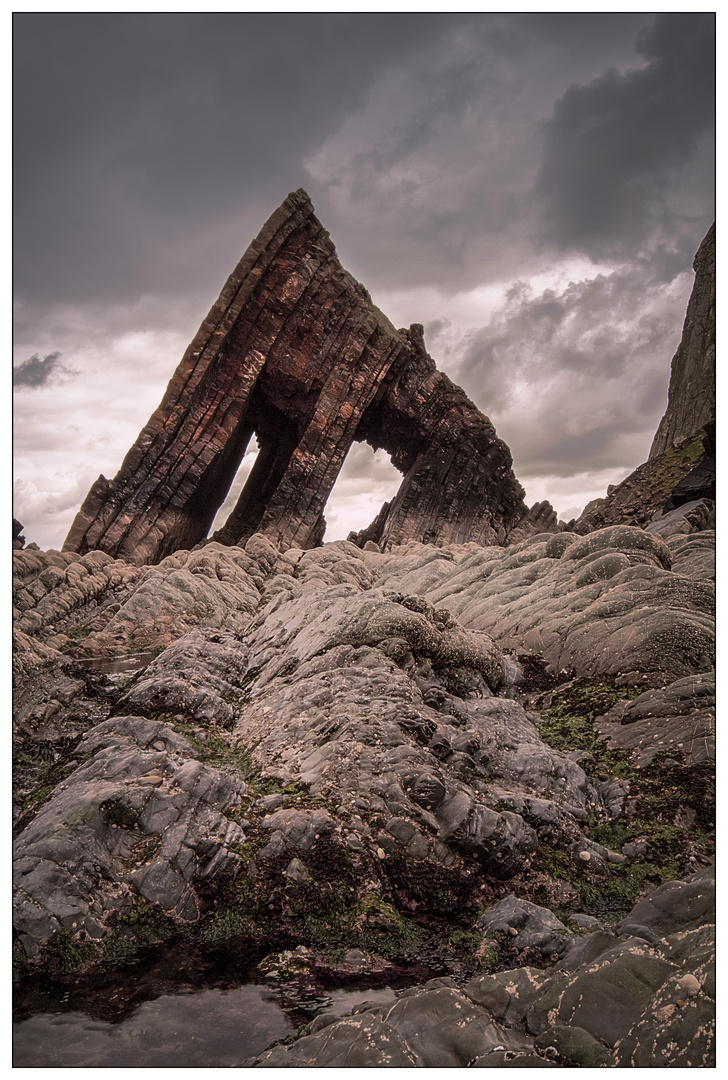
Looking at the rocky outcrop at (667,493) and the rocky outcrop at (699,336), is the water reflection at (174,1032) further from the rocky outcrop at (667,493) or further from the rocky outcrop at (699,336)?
the rocky outcrop at (667,493)

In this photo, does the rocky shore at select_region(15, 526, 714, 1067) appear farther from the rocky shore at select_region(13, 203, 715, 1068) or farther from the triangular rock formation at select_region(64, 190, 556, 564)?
the triangular rock formation at select_region(64, 190, 556, 564)

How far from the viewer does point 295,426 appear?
3381 centimetres

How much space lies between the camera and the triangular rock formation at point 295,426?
88.1 ft

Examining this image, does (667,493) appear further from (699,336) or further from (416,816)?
(416,816)

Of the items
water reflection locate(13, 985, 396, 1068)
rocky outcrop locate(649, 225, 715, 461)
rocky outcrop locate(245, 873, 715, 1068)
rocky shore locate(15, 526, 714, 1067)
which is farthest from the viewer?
rocky outcrop locate(649, 225, 715, 461)

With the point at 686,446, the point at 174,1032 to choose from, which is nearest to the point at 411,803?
the point at 174,1032

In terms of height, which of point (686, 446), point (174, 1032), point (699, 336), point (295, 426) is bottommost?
point (174, 1032)

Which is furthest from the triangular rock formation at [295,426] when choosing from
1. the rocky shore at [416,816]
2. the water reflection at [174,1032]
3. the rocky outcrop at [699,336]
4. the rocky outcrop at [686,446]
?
the water reflection at [174,1032]

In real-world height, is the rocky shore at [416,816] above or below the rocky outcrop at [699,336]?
below

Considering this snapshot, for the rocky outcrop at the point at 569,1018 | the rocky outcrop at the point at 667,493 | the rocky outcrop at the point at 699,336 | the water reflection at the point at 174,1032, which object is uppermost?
the rocky outcrop at the point at 667,493

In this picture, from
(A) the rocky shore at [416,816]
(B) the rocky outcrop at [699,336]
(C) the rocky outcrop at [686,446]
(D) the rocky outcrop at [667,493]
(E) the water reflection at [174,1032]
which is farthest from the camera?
(D) the rocky outcrop at [667,493]

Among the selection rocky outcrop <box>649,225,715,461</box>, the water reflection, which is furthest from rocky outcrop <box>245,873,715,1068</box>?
rocky outcrop <box>649,225,715,461</box>

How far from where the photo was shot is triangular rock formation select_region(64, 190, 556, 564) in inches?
1057
